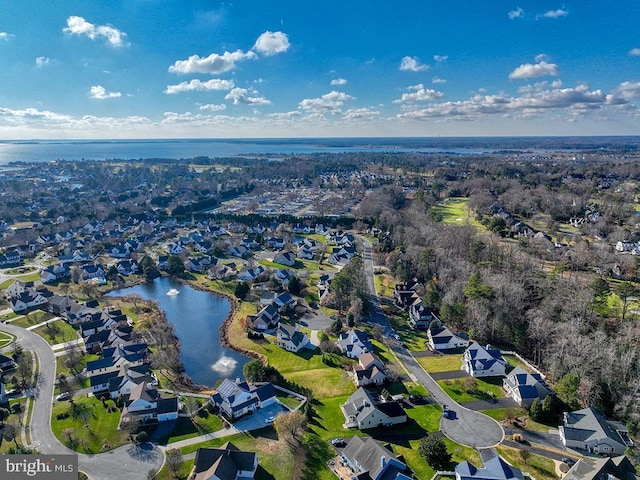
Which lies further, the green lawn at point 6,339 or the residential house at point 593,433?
the green lawn at point 6,339

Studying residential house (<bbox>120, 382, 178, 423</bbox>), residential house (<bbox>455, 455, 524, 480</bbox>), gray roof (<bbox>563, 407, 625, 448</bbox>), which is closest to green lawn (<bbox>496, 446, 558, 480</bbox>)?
residential house (<bbox>455, 455, 524, 480</bbox>)

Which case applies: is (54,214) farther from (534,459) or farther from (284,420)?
(534,459)

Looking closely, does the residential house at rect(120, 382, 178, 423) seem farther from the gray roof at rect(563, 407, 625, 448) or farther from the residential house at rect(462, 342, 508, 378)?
the gray roof at rect(563, 407, 625, 448)

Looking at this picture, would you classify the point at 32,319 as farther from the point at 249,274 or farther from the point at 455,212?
the point at 455,212

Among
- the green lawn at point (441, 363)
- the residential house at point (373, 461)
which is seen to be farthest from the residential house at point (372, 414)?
the green lawn at point (441, 363)

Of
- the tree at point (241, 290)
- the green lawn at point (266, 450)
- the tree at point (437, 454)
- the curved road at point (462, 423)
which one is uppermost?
the tree at point (241, 290)

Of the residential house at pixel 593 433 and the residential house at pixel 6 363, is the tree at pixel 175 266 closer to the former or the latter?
the residential house at pixel 6 363
